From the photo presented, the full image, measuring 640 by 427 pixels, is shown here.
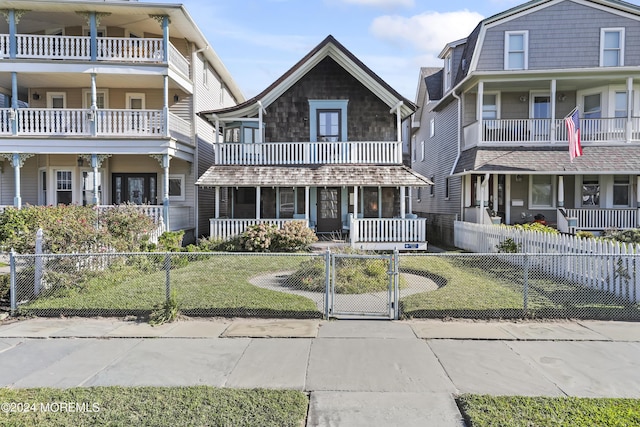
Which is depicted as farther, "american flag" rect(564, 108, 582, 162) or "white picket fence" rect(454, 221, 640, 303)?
"american flag" rect(564, 108, 582, 162)

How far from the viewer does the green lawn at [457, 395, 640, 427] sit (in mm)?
3973

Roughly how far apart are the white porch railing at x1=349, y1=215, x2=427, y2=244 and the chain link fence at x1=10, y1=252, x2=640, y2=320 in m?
5.17

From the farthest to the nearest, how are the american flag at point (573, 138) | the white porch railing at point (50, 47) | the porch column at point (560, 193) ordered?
the porch column at point (560, 193), the white porch railing at point (50, 47), the american flag at point (573, 138)

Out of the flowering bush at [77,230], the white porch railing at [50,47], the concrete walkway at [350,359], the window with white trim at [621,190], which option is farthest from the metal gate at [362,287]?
the white porch railing at [50,47]

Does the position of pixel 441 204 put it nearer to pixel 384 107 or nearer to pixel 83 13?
pixel 384 107

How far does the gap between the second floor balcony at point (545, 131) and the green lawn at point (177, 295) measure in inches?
514

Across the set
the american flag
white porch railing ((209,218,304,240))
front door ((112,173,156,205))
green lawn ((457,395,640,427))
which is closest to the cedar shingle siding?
white porch railing ((209,218,304,240))

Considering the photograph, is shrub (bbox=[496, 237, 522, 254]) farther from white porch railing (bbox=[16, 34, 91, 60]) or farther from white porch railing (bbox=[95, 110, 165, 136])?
white porch railing (bbox=[16, 34, 91, 60])

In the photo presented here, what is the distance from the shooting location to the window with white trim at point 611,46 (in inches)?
714

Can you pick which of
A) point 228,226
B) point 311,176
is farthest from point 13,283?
point 311,176

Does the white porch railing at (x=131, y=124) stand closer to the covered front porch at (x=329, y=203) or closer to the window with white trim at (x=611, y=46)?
the covered front porch at (x=329, y=203)

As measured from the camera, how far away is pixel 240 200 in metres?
19.4

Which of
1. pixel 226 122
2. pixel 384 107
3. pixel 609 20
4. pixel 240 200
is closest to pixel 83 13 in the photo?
pixel 226 122

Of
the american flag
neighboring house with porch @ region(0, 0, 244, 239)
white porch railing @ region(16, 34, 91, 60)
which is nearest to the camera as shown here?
the american flag
